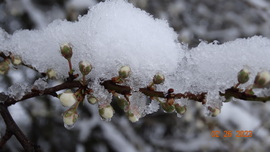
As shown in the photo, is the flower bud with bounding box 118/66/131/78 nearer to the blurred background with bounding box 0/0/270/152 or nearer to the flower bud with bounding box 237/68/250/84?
the flower bud with bounding box 237/68/250/84

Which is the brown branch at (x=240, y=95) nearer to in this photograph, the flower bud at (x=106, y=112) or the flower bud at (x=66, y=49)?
the flower bud at (x=106, y=112)

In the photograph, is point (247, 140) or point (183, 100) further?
A: point (247, 140)

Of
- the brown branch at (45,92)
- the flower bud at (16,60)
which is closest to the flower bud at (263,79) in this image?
the brown branch at (45,92)

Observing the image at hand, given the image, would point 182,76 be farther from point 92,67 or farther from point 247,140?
point 247,140

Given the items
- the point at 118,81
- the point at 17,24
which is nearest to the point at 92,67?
Result: the point at 118,81

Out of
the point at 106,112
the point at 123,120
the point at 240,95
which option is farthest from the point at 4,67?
the point at 123,120

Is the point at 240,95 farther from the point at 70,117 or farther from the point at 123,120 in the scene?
the point at 123,120

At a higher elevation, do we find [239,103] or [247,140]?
[239,103]

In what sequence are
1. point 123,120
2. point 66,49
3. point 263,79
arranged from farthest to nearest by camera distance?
1. point 123,120
2. point 66,49
3. point 263,79
